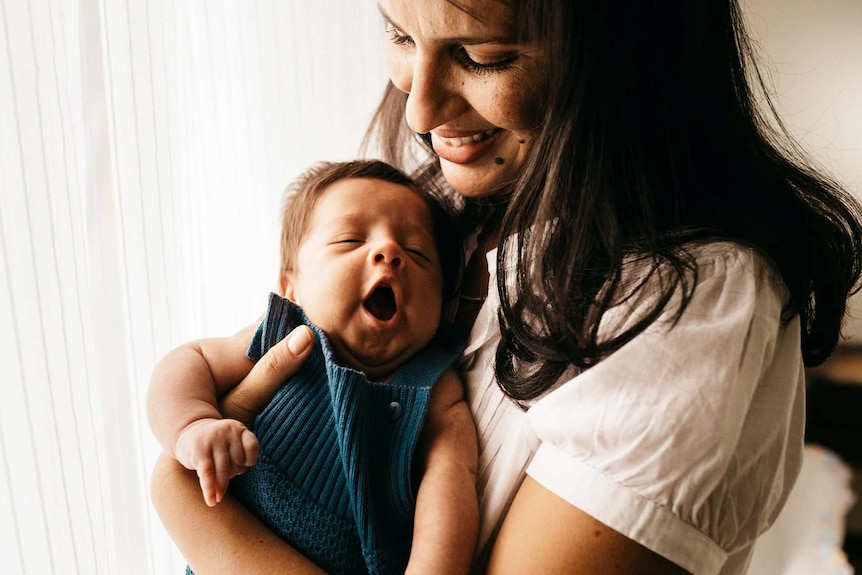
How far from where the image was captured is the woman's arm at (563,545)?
0.72m

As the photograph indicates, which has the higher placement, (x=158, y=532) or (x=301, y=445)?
(x=301, y=445)

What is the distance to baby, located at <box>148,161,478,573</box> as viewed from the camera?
88 cm

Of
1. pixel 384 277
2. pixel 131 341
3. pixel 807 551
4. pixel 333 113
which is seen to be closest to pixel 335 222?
pixel 384 277

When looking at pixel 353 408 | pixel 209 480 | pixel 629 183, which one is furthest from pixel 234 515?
pixel 629 183

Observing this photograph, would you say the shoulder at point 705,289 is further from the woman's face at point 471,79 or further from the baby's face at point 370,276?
the baby's face at point 370,276

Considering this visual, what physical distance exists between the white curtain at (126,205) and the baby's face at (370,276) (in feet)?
1.11

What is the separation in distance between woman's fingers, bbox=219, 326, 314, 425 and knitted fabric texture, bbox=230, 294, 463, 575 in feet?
0.06

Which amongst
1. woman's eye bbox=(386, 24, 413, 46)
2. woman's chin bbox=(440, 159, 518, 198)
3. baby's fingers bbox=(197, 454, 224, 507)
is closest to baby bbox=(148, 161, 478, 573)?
baby's fingers bbox=(197, 454, 224, 507)

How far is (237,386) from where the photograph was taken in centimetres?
103

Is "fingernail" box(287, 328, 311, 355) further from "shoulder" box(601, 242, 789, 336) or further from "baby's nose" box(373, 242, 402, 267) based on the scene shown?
"shoulder" box(601, 242, 789, 336)

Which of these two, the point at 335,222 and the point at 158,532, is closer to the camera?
the point at 335,222

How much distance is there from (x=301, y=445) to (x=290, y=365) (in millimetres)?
109

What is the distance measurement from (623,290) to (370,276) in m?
0.39

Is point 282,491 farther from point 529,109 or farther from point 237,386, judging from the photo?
point 529,109
